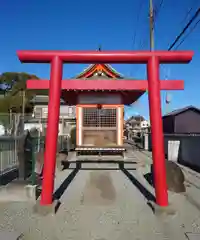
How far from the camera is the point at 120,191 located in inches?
281

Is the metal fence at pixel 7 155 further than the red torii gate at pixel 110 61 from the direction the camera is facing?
Yes

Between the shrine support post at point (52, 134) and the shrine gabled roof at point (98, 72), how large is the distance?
25.3ft

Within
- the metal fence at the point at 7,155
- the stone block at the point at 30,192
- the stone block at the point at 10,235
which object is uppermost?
the metal fence at the point at 7,155

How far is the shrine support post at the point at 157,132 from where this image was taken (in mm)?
5336

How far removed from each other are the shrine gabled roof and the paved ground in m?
6.62

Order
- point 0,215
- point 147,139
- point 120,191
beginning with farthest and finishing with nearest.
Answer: point 147,139 → point 120,191 → point 0,215

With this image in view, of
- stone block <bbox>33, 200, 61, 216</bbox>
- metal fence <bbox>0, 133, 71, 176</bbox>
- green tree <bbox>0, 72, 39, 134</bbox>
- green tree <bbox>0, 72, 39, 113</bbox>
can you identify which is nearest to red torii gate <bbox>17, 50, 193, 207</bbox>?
stone block <bbox>33, 200, 61, 216</bbox>

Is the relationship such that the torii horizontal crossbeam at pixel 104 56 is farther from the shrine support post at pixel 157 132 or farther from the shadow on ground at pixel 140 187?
the shadow on ground at pixel 140 187

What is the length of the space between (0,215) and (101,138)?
7.72 metres

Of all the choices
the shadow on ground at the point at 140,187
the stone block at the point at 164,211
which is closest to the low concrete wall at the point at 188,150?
the shadow on ground at the point at 140,187

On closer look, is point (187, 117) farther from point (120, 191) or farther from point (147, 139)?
point (120, 191)

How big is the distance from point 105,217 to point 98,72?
30.4ft

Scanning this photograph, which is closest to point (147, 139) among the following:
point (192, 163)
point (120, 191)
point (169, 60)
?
point (192, 163)

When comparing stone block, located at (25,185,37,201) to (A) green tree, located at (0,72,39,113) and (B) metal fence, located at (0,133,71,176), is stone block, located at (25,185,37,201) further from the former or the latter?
(A) green tree, located at (0,72,39,113)
